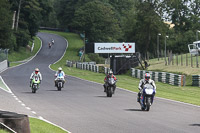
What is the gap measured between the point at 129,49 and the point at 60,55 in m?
43.0

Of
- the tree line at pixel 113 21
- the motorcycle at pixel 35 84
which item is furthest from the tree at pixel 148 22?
the motorcycle at pixel 35 84

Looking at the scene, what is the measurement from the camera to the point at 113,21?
117 meters

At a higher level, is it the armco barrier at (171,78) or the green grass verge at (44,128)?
the green grass verge at (44,128)

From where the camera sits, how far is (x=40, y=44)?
116938 mm

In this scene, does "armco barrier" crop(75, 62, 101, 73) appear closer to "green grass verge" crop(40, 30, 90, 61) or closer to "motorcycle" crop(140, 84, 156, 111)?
"green grass verge" crop(40, 30, 90, 61)

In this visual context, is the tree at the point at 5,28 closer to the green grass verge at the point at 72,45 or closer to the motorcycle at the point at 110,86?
the green grass verge at the point at 72,45

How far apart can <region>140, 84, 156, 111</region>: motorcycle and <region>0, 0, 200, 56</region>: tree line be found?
220 ft

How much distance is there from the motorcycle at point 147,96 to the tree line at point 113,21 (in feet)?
220

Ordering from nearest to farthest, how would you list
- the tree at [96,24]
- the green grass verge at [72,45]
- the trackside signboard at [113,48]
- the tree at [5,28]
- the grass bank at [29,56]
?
1. the grass bank at [29,56]
2. the trackside signboard at [113,48]
3. the tree at [5,28]
4. the green grass verge at [72,45]
5. the tree at [96,24]

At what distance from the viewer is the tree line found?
96250 mm

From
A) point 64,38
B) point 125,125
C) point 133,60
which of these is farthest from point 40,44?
point 125,125

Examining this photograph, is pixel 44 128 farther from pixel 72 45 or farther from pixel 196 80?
pixel 72 45

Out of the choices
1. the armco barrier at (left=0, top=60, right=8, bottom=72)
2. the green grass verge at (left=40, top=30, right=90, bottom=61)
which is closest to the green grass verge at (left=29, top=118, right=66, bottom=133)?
the armco barrier at (left=0, top=60, right=8, bottom=72)

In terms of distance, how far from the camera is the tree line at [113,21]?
316 feet
